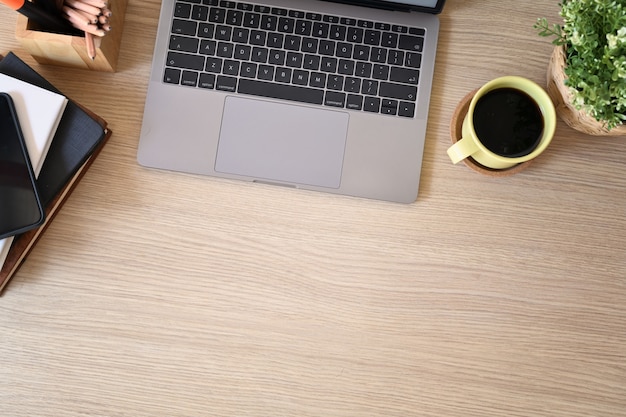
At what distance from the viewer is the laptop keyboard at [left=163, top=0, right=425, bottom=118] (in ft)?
2.64

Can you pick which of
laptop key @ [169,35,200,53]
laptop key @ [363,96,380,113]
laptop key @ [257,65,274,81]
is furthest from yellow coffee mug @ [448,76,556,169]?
laptop key @ [169,35,200,53]

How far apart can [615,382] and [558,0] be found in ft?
1.79

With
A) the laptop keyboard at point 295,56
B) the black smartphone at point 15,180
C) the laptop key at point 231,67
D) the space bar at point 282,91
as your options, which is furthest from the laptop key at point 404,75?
the black smartphone at point 15,180

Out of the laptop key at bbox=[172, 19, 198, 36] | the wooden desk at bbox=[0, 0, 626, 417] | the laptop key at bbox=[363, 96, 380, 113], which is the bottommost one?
the wooden desk at bbox=[0, 0, 626, 417]

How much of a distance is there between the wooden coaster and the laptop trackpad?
149mm

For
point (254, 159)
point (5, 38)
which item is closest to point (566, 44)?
point (254, 159)

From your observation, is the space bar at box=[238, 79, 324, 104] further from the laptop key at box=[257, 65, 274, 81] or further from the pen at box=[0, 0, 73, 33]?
the pen at box=[0, 0, 73, 33]

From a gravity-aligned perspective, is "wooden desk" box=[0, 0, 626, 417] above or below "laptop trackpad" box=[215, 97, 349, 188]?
below

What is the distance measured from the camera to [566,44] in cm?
73

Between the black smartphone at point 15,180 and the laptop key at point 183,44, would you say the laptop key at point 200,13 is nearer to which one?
the laptop key at point 183,44

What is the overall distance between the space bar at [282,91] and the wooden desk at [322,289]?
0.13 m

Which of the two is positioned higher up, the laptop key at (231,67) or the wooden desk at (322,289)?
the laptop key at (231,67)

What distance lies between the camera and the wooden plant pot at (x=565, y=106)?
0.75 meters

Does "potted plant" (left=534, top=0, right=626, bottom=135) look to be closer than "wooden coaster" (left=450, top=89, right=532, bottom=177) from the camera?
Yes
